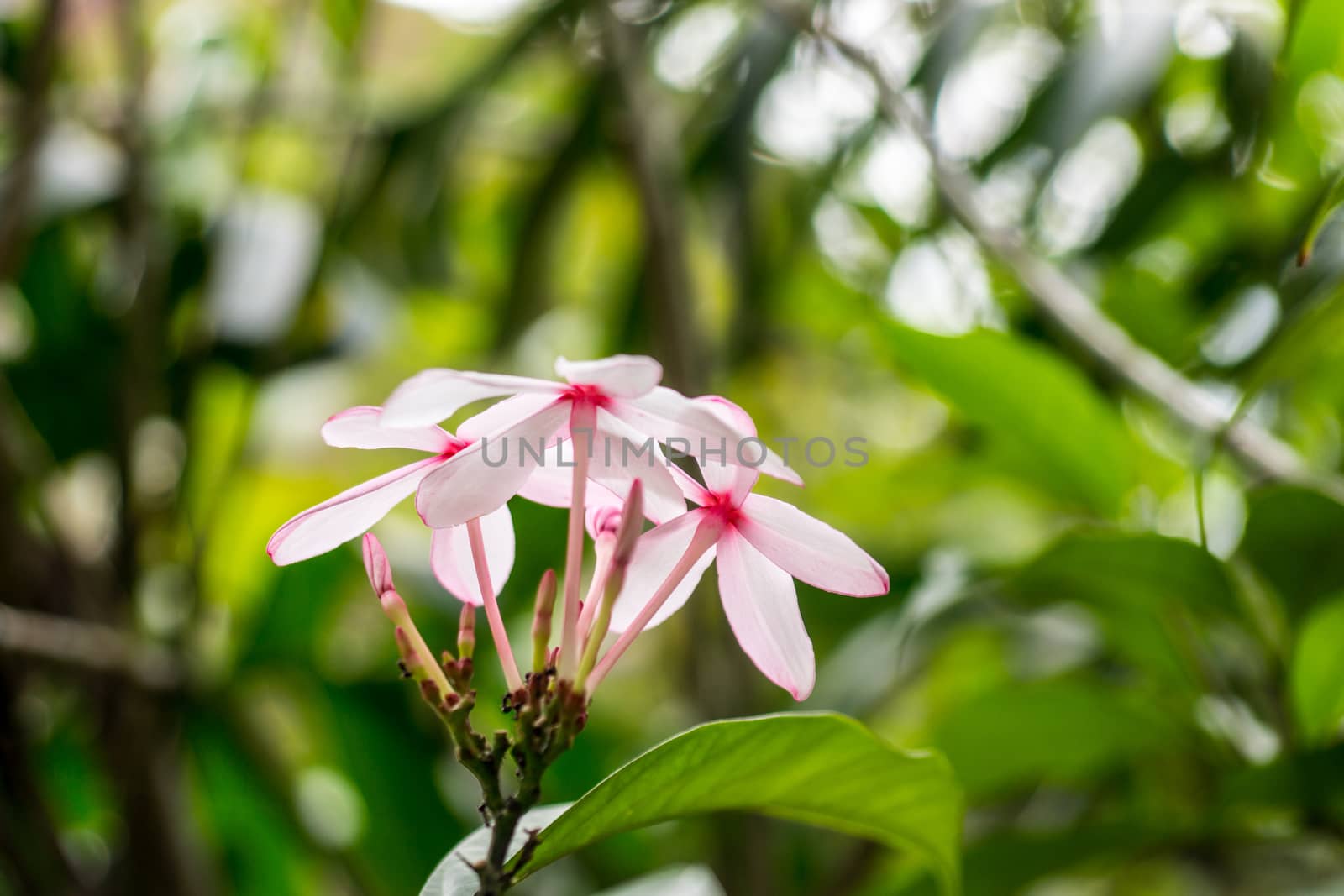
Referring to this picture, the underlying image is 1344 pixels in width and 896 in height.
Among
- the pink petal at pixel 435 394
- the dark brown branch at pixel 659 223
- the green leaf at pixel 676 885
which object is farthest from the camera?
the dark brown branch at pixel 659 223

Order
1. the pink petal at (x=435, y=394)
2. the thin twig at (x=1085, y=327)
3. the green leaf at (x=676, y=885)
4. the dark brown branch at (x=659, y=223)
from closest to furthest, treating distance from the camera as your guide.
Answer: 1. the pink petal at (x=435, y=394)
2. the green leaf at (x=676, y=885)
3. the thin twig at (x=1085, y=327)
4. the dark brown branch at (x=659, y=223)

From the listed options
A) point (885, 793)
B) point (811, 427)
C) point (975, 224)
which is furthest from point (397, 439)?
point (811, 427)

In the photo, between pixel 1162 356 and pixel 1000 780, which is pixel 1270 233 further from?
pixel 1000 780

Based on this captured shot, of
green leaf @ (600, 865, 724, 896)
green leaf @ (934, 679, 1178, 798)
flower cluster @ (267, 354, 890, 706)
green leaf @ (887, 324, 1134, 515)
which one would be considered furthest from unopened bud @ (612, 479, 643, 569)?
green leaf @ (934, 679, 1178, 798)

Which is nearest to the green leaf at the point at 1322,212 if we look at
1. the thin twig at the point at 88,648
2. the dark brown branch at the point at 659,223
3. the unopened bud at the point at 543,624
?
the unopened bud at the point at 543,624

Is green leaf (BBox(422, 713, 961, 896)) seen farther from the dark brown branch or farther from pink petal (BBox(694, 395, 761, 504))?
the dark brown branch

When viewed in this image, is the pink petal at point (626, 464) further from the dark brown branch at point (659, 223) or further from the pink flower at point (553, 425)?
the dark brown branch at point (659, 223)
